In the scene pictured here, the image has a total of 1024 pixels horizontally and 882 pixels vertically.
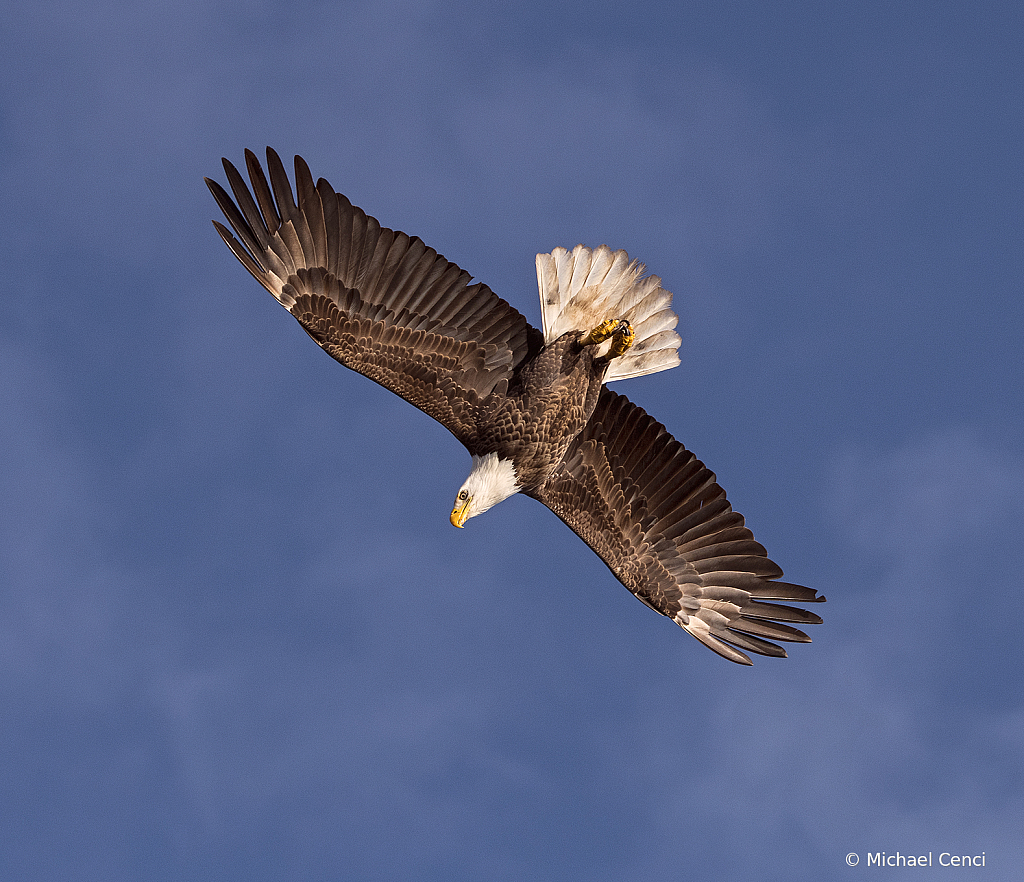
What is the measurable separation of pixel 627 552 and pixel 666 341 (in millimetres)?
1847

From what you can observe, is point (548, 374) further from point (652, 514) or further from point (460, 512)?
point (652, 514)

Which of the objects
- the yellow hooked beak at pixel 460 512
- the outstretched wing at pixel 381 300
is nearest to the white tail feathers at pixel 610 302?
the outstretched wing at pixel 381 300

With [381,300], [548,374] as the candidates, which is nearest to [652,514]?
→ [548,374]

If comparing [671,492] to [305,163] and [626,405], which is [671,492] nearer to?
[626,405]

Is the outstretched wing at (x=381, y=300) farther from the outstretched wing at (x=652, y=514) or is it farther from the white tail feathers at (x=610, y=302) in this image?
the outstretched wing at (x=652, y=514)

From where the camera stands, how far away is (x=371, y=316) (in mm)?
9289

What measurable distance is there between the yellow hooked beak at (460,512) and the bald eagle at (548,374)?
0.01 m

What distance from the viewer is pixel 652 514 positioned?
9914mm

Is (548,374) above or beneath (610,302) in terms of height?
beneath

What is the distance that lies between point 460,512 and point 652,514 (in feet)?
5.80

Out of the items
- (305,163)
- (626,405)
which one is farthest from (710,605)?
(305,163)

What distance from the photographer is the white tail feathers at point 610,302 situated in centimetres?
965

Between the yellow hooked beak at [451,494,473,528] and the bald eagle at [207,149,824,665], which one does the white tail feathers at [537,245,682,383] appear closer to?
the bald eagle at [207,149,824,665]

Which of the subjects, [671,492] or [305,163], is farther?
[671,492]
